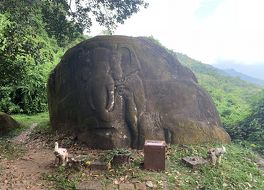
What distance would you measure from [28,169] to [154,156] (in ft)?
8.62

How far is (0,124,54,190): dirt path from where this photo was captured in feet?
20.3

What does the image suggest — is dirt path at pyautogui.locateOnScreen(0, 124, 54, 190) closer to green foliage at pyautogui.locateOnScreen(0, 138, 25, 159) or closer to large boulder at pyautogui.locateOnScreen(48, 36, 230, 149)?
green foliage at pyautogui.locateOnScreen(0, 138, 25, 159)

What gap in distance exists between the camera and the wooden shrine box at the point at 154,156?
6691mm

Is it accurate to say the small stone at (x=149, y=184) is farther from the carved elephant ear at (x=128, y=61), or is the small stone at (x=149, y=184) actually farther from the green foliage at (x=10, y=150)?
the green foliage at (x=10, y=150)

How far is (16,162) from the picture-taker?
7.57 meters

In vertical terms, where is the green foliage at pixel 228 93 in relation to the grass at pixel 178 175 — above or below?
above

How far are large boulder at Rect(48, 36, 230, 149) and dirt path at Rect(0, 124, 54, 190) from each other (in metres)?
1.04

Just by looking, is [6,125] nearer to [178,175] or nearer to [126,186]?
[126,186]

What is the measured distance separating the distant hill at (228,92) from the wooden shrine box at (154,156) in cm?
576

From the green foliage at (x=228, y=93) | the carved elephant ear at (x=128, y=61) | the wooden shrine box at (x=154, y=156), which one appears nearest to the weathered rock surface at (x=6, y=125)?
the carved elephant ear at (x=128, y=61)

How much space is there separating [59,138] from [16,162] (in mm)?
1580

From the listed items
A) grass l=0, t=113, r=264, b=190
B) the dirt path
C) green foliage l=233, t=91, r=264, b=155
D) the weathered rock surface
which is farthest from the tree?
green foliage l=233, t=91, r=264, b=155

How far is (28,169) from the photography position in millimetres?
7004

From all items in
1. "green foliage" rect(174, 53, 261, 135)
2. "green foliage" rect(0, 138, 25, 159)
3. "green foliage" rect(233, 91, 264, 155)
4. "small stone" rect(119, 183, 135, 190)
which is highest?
"green foliage" rect(174, 53, 261, 135)
